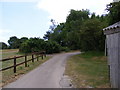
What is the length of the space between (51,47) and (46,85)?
31199 millimetres

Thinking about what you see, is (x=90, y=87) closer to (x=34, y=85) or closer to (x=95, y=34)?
(x=34, y=85)

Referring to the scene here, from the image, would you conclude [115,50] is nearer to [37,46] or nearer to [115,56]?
[115,56]

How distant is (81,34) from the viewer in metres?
30.3

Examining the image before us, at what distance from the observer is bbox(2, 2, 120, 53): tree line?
58.9 feet

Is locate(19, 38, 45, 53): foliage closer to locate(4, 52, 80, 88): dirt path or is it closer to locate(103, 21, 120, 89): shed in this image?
locate(4, 52, 80, 88): dirt path

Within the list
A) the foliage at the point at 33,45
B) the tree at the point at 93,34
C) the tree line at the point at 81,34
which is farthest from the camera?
the foliage at the point at 33,45

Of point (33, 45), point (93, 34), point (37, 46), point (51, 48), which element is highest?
point (93, 34)

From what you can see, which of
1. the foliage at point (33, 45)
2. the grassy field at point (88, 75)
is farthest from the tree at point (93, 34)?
the grassy field at point (88, 75)

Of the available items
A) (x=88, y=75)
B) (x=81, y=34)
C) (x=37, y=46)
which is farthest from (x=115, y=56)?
(x=37, y=46)

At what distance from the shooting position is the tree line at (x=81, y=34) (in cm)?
1794

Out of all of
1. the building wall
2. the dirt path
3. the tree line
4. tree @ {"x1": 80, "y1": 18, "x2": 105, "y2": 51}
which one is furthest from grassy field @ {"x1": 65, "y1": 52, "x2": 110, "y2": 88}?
tree @ {"x1": 80, "y1": 18, "x2": 105, "y2": 51}

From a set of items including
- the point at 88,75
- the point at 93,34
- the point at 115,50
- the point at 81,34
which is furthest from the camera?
the point at 81,34

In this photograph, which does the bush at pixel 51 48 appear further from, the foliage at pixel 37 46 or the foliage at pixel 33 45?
the foliage at pixel 33 45

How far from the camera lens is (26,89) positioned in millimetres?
7582
